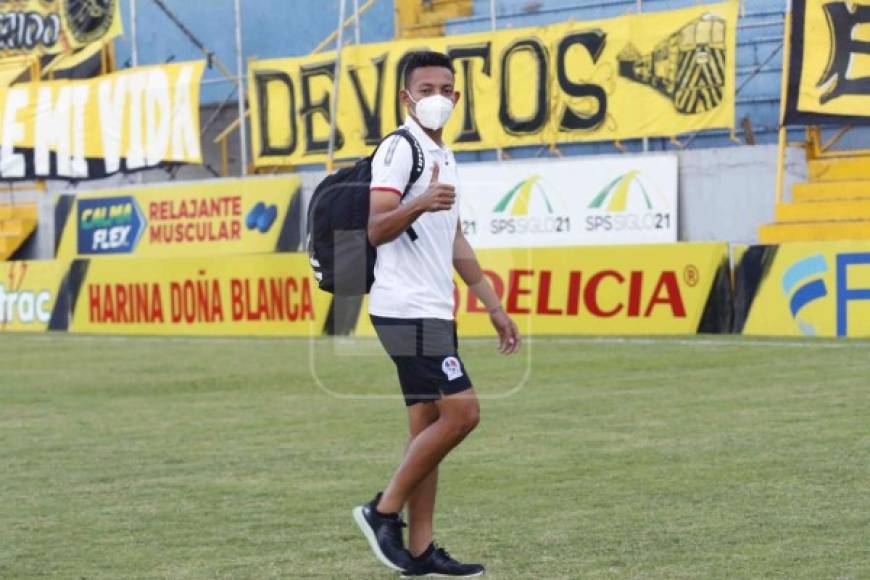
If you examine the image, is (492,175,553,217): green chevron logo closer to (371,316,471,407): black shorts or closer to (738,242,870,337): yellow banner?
(738,242,870,337): yellow banner

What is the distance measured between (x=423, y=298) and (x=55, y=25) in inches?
1058

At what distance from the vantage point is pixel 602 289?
21375 mm

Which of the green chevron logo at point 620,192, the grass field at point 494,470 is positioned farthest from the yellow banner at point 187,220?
the grass field at point 494,470

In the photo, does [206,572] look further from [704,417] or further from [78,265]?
[78,265]

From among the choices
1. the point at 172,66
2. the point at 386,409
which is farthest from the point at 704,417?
the point at 172,66

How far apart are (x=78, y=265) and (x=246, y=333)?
4.22 m

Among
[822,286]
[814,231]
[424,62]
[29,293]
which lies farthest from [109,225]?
[424,62]

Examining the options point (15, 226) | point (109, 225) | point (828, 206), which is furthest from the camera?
point (15, 226)

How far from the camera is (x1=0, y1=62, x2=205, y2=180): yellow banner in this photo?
29.5 meters

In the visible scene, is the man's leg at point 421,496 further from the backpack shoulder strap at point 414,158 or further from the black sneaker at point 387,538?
the backpack shoulder strap at point 414,158

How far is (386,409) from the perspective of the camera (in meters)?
13.8

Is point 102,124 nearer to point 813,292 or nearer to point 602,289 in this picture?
point 602,289

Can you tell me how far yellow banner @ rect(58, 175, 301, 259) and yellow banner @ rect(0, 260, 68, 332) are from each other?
6.16 feet

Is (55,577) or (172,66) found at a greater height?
(172,66)
